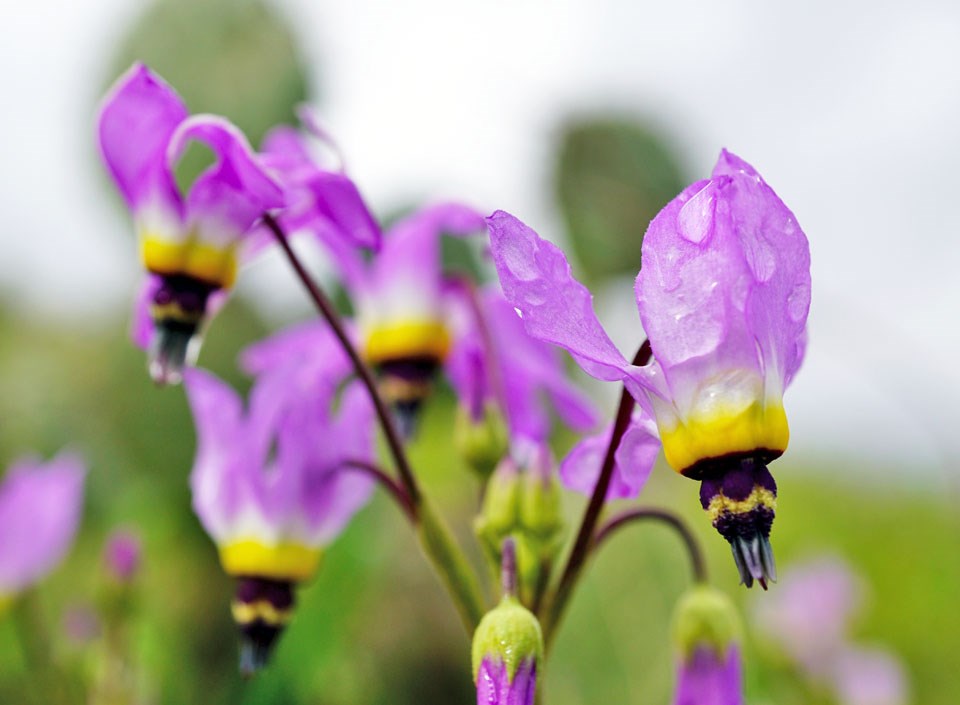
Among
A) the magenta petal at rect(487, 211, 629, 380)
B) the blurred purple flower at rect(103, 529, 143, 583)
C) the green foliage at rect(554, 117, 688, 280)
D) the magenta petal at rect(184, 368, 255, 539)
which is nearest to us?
the magenta petal at rect(487, 211, 629, 380)

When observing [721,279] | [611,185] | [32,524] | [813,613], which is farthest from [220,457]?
[611,185]

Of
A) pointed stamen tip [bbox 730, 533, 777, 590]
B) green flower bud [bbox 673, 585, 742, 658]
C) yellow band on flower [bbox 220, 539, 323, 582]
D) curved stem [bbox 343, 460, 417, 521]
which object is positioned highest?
pointed stamen tip [bbox 730, 533, 777, 590]

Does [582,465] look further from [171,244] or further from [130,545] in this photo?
[130,545]

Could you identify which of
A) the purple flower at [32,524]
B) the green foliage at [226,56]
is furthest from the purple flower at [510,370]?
the green foliage at [226,56]

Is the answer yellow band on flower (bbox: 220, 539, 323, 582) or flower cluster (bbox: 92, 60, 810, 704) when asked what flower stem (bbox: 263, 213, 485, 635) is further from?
yellow band on flower (bbox: 220, 539, 323, 582)

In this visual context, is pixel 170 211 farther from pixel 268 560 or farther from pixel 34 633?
pixel 34 633

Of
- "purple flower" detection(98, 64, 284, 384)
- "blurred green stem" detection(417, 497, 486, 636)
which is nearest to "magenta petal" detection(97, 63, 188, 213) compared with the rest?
"purple flower" detection(98, 64, 284, 384)

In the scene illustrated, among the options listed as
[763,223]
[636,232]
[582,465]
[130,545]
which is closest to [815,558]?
[636,232]

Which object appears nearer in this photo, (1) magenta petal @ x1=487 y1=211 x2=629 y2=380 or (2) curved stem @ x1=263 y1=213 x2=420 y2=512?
(1) magenta petal @ x1=487 y1=211 x2=629 y2=380
